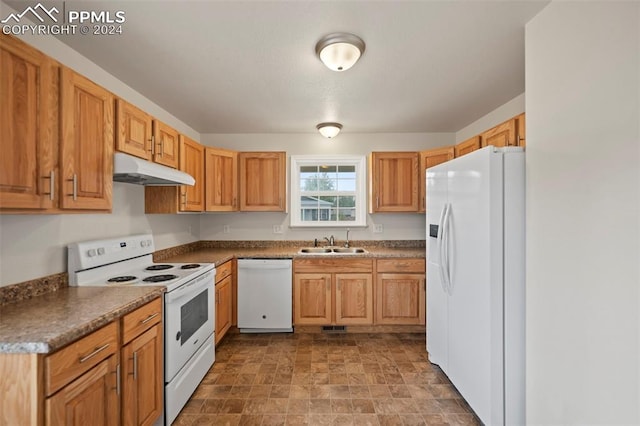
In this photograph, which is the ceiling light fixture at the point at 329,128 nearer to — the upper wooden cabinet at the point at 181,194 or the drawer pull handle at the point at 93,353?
the upper wooden cabinet at the point at 181,194

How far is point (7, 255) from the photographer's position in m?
1.44

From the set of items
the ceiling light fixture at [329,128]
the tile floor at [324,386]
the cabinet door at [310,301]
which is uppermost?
the ceiling light fixture at [329,128]

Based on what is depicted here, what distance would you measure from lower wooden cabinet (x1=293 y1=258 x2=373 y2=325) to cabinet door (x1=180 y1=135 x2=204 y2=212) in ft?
4.17

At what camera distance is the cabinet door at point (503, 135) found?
218 cm

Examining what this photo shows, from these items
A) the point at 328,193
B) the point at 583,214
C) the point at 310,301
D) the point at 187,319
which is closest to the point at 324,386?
the point at 310,301

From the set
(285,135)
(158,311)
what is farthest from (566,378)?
(285,135)

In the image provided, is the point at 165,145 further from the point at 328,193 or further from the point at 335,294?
the point at 335,294

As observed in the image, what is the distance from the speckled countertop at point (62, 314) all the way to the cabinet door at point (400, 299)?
88.7 inches

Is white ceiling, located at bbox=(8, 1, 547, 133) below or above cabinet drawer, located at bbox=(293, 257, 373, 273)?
above

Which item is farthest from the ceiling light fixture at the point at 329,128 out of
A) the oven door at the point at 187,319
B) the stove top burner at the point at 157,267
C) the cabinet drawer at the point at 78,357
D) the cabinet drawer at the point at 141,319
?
the cabinet drawer at the point at 78,357

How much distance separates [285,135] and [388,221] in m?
1.79

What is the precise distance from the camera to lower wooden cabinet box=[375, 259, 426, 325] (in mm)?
3123

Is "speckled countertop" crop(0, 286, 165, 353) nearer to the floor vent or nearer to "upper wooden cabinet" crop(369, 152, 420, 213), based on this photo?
the floor vent

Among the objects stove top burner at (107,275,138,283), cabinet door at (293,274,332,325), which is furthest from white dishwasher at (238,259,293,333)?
stove top burner at (107,275,138,283)
